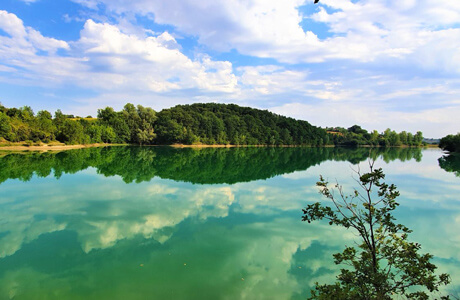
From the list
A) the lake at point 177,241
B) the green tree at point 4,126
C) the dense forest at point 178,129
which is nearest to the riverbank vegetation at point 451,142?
the dense forest at point 178,129

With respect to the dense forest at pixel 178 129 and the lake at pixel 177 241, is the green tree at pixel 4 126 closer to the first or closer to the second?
the dense forest at pixel 178 129

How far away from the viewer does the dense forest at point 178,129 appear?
58375 mm

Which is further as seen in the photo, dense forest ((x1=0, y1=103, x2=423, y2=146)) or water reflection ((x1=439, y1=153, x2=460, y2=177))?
dense forest ((x1=0, y1=103, x2=423, y2=146))

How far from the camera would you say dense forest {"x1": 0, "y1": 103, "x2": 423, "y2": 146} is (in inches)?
2298

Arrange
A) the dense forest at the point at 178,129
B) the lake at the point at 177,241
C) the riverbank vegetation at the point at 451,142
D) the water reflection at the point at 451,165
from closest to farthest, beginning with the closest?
the lake at the point at 177,241 < the water reflection at the point at 451,165 < the dense forest at the point at 178,129 < the riverbank vegetation at the point at 451,142

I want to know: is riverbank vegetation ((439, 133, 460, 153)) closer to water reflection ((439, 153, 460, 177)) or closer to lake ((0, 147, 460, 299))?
water reflection ((439, 153, 460, 177))

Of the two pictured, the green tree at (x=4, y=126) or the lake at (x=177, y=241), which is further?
the green tree at (x=4, y=126)

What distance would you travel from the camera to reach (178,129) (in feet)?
293

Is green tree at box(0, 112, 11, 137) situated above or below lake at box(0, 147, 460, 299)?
above

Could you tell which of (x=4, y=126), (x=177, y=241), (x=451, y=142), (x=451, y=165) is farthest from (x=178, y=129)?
(x=451, y=142)

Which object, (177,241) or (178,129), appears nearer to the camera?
(177,241)

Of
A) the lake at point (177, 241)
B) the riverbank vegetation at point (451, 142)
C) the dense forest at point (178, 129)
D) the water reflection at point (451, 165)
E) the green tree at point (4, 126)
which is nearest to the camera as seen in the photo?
the lake at point (177, 241)

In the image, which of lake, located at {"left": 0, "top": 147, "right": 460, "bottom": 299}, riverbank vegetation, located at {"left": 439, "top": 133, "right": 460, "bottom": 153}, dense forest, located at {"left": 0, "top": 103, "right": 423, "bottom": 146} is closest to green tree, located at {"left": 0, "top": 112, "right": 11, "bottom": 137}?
dense forest, located at {"left": 0, "top": 103, "right": 423, "bottom": 146}

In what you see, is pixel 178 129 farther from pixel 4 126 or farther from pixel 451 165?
pixel 451 165
